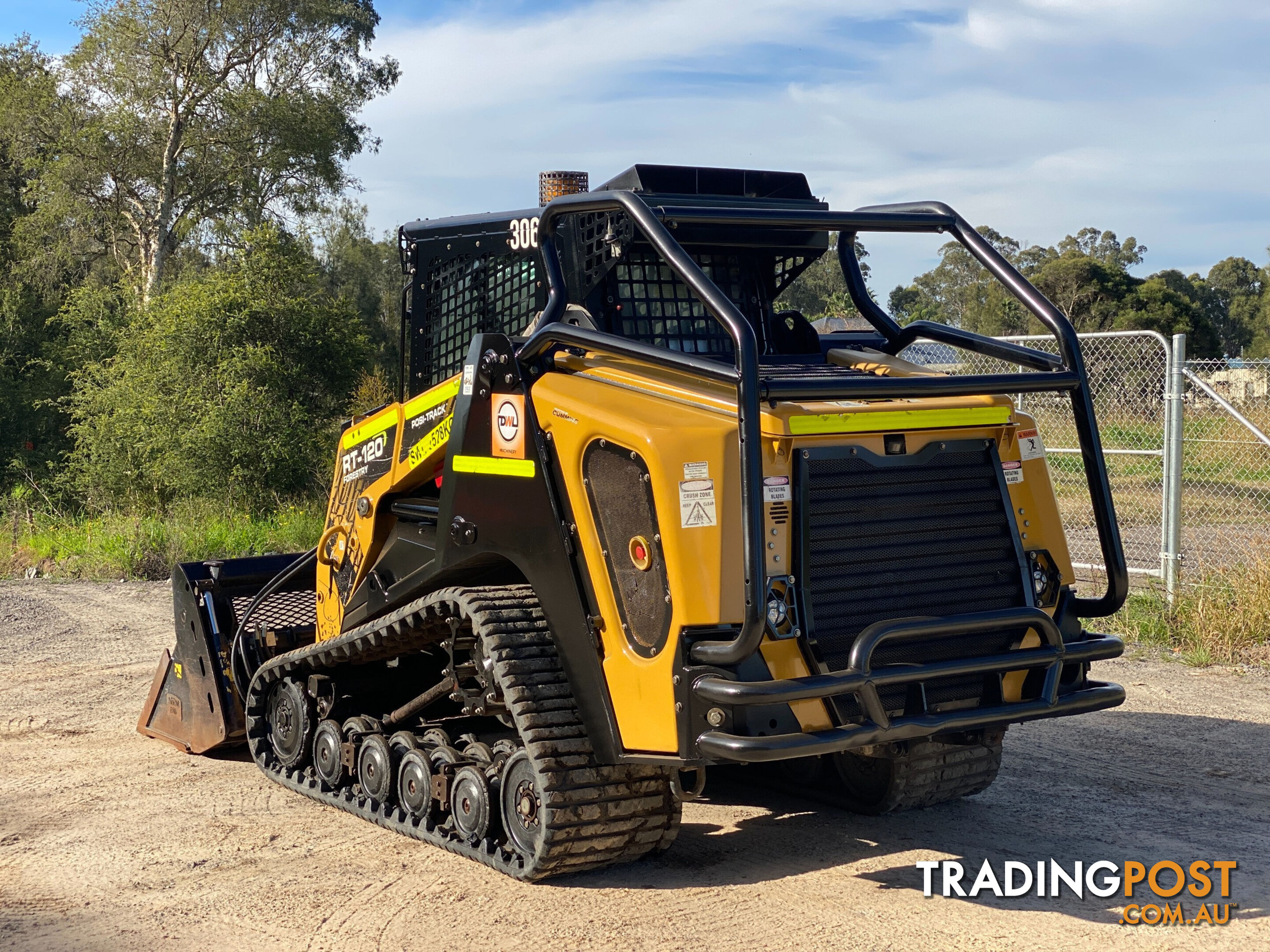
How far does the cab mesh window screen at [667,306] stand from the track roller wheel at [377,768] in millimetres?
2067

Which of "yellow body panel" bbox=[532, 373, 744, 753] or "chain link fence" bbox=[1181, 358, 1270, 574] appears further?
"chain link fence" bbox=[1181, 358, 1270, 574]

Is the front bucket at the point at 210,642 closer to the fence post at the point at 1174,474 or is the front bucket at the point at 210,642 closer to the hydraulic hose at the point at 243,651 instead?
the hydraulic hose at the point at 243,651

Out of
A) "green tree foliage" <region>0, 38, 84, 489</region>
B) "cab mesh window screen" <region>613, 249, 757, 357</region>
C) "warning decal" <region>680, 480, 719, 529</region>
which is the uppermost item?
"green tree foliage" <region>0, 38, 84, 489</region>

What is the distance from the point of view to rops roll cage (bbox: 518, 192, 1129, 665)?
12.6ft

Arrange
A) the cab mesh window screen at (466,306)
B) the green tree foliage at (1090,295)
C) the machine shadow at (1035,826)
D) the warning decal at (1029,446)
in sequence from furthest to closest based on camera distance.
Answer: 1. the green tree foliage at (1090,295)
2. the cab mesh window screen at (466,306)
3. the warning decal at (1029,446)
4. the machine shadow at (1035,826)

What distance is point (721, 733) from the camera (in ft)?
13.1

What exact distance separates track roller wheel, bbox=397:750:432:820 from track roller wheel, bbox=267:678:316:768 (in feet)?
2.85

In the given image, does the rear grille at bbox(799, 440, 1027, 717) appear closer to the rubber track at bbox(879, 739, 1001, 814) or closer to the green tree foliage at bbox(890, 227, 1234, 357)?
the rubber track at bbox(879, 739, 1001, 814)

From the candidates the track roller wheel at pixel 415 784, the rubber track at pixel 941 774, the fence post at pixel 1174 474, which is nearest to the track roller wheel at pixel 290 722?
the track roller wheel at pixel 415 784

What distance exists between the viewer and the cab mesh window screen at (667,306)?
5.29 metres

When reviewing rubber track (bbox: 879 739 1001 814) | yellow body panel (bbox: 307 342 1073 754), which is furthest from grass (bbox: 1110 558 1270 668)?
yellow body panel (bbox: 307 342 1073 754)

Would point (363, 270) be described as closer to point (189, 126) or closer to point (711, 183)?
point (189, 126)

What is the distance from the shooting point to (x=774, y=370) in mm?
5062

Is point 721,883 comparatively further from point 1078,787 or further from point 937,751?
point 1078,787
